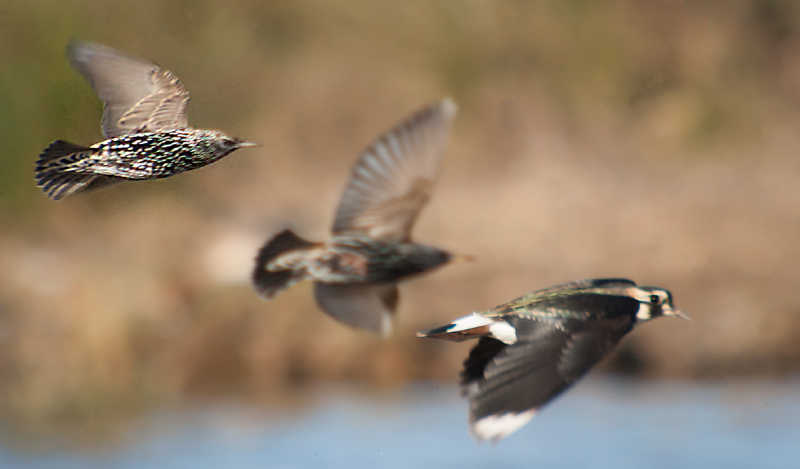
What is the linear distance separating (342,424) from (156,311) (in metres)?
1.63

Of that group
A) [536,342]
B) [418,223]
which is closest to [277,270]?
[536,342]

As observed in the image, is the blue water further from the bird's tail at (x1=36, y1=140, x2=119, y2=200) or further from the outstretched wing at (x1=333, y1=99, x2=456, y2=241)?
the bird's tail at (x1=36, y1=140, x2=119, y2=200)

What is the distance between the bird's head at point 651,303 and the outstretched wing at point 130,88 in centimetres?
101

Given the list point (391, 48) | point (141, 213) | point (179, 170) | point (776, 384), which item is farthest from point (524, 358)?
point (391, 48)

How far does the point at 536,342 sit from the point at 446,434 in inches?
199

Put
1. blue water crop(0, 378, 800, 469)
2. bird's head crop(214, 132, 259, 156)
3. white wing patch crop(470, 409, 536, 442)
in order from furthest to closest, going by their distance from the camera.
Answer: blue water crop(0, 378, 800, 469)
white wing patch crop(470, 409, 536, 442)
bird's head crop(214, 132, 259, 156)

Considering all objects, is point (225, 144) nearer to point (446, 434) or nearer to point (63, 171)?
point (63, 171)

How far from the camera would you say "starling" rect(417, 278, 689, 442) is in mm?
1674

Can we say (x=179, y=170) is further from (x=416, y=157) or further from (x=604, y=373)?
(x=604, y=373)

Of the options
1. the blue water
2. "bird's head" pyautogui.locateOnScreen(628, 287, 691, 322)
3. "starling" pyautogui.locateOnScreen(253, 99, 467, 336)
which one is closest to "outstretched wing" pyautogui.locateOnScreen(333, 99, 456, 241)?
"starling" pyautogui.locateOnScreen(253, 99, 467, 336)

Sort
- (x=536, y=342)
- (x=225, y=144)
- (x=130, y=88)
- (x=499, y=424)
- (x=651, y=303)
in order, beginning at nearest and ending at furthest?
(x=225, y=144) < (x=130, y=88) < (x=499, y=424) < (x=536, y=342) < (x=651, y=303)

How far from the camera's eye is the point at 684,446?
618 centimetres

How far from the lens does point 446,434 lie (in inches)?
261

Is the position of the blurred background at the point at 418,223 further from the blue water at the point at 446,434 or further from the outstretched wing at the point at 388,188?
the outstretched wing at the point at 388,188
